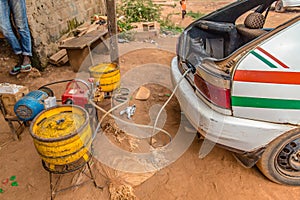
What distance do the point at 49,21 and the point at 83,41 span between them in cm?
87

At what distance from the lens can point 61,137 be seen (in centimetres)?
184

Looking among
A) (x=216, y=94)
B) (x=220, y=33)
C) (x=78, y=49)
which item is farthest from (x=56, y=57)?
(x=216, y=94)

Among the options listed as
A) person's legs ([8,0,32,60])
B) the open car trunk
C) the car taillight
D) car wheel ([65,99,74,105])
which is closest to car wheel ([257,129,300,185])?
the car taillight

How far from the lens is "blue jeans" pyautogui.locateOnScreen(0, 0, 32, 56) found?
13.9 ft

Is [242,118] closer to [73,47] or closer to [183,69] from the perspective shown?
[183,69]

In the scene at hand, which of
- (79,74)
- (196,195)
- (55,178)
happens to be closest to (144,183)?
(196,195)

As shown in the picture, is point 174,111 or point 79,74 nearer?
point 174,111

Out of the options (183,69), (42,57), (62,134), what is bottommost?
(42,57)

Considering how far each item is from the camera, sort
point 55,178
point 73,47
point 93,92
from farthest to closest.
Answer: point 73,47 < point 93,92 < point 55,178

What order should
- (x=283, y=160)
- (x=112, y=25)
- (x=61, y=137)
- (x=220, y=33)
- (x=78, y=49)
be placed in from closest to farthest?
(x=61, y=137) → (x=283, y=160) → (x=220, y=33) → (x=112, y=25) → (x=78, y=49)

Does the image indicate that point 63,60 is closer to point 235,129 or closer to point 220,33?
point 220,33

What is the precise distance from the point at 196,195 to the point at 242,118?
90cm

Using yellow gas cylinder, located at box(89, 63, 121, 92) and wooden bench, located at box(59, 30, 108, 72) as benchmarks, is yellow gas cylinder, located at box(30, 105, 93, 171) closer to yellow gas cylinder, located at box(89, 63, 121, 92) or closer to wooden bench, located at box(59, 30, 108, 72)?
yellow gas cylinder, located at box(89, 63, 121, 92)

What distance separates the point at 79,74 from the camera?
4.98 meters
